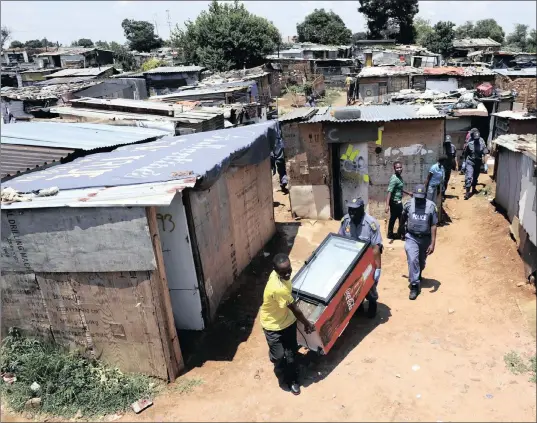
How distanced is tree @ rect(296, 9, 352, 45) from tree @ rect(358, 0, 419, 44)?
2924 mm

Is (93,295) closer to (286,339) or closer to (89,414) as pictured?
(89,414)

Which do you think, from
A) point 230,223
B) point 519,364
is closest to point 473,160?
point 230,223

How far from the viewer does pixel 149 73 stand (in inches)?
1069

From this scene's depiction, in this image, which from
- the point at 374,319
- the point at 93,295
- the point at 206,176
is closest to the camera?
the point at 93,295

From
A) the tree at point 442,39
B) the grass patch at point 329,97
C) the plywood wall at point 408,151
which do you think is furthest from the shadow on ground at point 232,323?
the tree at point 442,39

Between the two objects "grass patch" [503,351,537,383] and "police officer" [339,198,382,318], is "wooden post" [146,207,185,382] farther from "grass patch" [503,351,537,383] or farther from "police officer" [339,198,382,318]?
"grass patch" [503,351,537,383]

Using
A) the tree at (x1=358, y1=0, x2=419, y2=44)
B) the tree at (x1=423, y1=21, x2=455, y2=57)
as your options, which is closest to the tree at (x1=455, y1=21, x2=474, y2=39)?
the tree at (x1=358, y1=0, x2=419, y2=44)

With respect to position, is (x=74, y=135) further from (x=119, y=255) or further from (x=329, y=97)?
(x=329, y=97)

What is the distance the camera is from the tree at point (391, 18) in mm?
48719

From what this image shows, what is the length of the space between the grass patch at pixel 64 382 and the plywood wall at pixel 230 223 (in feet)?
5.39

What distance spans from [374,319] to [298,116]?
16.4 feet

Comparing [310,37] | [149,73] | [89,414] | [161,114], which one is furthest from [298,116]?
[310,37]

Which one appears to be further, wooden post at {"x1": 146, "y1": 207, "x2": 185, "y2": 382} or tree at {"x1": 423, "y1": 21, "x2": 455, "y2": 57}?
tree at {"x1": 423, "y1": 21, "x2": 455, "y2": 57}

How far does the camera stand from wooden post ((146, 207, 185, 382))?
4.86m
